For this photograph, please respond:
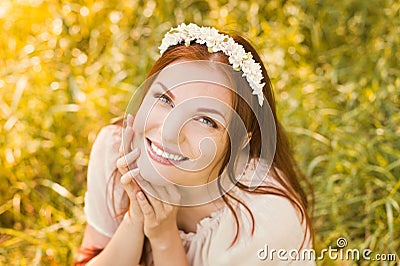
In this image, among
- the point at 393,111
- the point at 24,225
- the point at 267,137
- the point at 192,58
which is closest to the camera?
the point at 192,58

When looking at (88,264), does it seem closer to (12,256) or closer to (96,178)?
(96,178)

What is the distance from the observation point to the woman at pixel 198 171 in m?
1.43

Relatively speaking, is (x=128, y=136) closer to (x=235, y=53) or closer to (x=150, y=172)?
(x=150, y=172)

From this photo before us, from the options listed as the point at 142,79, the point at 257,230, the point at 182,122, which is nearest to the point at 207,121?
the point at 182,122

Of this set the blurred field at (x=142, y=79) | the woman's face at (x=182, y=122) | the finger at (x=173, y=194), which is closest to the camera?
the woman's face at (x=182, y=122)

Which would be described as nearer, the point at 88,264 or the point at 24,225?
the point at 88,264

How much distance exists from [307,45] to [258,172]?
149 cm

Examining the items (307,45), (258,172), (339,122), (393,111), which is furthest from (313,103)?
(258,172)

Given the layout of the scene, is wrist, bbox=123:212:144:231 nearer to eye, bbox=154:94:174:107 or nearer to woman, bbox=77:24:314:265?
woman, bbox=77:24:314:265

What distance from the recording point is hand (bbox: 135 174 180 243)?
1.49 metres

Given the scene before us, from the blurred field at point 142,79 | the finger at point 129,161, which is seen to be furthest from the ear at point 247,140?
the blurred field at point 142,79

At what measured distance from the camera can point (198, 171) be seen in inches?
58.6

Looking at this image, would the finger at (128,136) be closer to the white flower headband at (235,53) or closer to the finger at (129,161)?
the finger at (129,161)

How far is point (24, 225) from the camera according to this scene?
7.67ft
